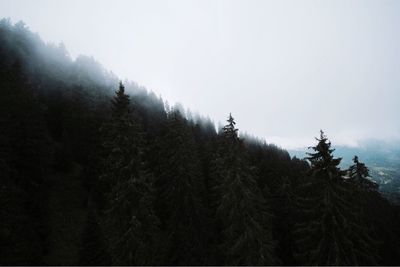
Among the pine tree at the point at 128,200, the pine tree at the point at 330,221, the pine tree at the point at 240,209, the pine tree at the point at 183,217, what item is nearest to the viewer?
the pine tree at the point at 330,221

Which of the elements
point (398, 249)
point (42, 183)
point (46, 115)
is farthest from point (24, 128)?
point (398, 249)

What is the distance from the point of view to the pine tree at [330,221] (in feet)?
54.0

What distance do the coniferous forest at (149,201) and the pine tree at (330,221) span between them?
72mm

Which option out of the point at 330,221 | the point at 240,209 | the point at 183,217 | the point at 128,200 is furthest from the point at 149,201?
the point at 330,221

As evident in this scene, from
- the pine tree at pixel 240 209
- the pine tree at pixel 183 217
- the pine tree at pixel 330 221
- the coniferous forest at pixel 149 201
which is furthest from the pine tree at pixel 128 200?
the pine tree at pixel 330 221

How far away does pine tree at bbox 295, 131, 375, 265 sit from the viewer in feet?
54.0

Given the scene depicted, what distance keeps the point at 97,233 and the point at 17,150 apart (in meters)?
13.7

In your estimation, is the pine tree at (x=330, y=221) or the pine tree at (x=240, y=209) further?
the pine tree at (x=240, y=209)

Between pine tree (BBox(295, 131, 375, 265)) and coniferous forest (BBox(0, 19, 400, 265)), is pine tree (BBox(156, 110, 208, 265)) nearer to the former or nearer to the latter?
coniferous forest (BBox(0, 19, 400, 265))

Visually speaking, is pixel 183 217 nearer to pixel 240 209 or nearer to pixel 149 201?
pixel 240 209

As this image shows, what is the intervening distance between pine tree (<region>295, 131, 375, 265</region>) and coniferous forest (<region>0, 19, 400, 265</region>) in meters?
0.07

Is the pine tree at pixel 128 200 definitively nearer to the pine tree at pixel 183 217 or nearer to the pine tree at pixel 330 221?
the pine tree at pixel 183 217

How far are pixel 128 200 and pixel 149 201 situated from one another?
1.58 meters

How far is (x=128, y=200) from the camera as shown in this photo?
60.3 ft
